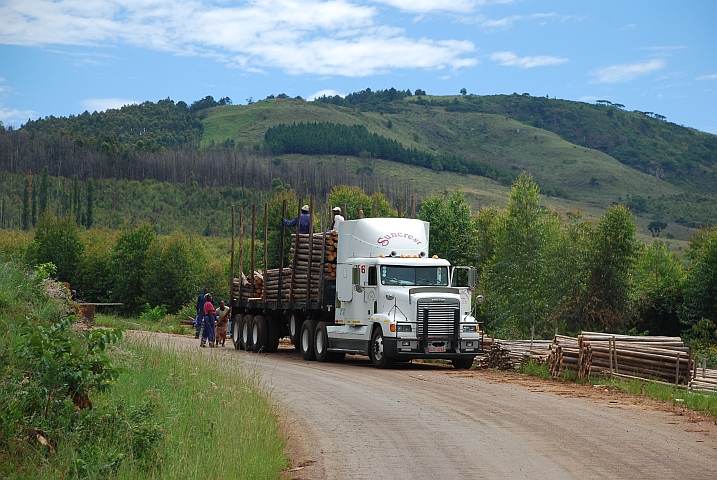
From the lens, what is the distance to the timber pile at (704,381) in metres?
20.4

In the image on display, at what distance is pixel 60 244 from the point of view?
8894 cm

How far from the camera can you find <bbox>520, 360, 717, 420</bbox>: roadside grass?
16.8 meters

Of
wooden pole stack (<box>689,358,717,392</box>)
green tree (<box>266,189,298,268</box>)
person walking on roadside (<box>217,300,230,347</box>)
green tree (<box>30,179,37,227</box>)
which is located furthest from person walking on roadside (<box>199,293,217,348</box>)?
green tree (<box>30,179,37,227</box>)

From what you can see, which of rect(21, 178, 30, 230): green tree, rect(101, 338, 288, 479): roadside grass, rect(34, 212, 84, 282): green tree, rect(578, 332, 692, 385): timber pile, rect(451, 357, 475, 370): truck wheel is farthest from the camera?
rect(21, 178, 30, 230): green tree

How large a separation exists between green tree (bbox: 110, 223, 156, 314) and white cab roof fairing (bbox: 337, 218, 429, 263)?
5803cm

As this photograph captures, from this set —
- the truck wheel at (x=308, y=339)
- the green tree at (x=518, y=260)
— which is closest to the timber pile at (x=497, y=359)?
the truck wheel at (x=308, y=339)

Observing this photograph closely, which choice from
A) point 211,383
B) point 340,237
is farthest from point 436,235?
point 211,383

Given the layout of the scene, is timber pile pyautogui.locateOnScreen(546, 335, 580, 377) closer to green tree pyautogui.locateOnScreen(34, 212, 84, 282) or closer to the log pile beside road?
the log pile beside road

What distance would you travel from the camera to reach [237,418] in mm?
11961

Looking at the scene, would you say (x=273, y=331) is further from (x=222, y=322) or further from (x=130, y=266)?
(x=130, y=266)

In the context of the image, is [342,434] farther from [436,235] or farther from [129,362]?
[436,235]

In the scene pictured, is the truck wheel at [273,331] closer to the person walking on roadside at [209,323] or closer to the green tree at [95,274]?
the person walking on roadside at [209,323]

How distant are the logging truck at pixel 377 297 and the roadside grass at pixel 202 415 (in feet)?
29.1

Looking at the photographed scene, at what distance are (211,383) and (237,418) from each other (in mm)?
1986
